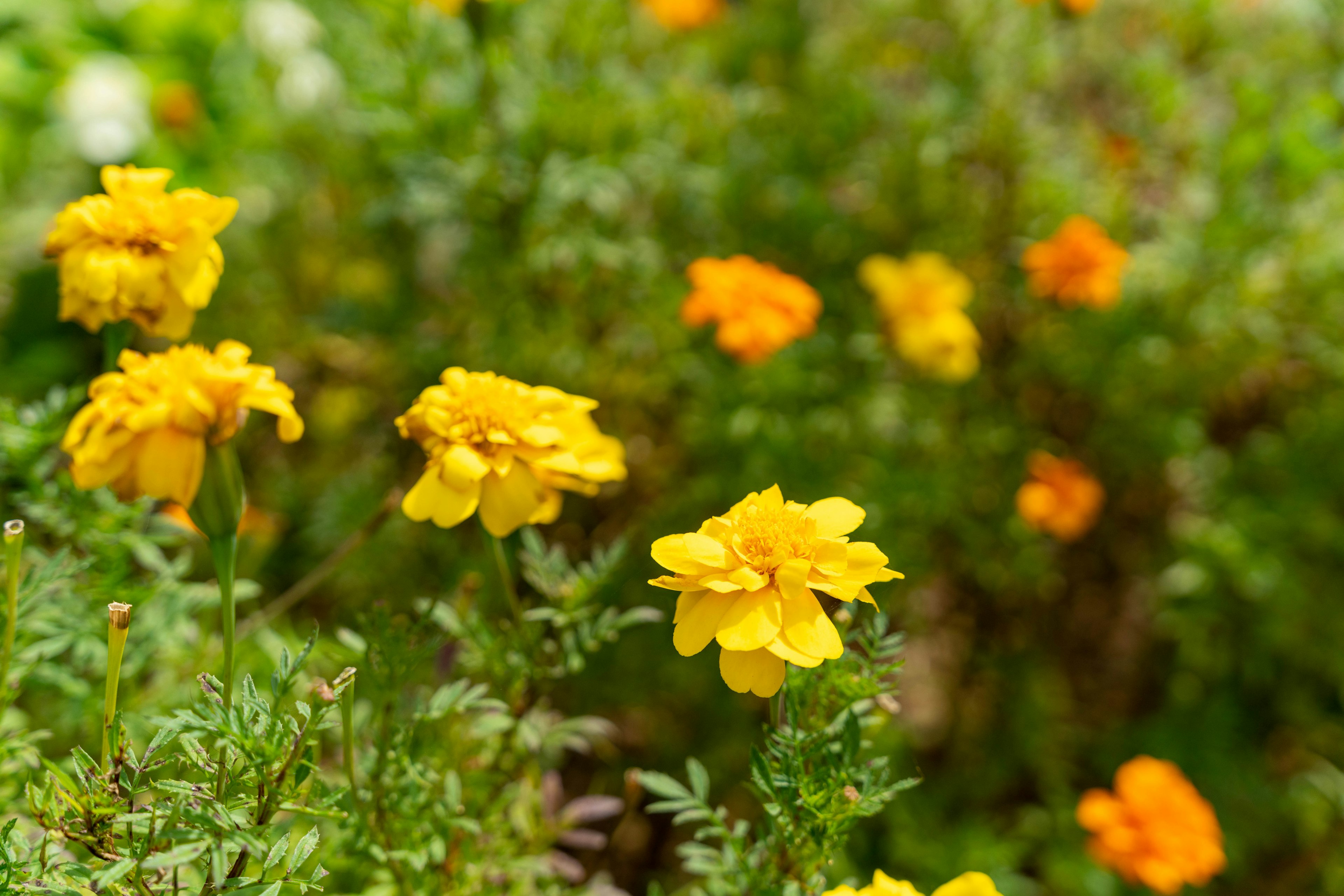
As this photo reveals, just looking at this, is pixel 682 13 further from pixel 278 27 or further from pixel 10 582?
pixel 10 582

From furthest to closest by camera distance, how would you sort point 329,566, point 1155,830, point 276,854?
point 1155,830 < point 329,566 < point 276,854

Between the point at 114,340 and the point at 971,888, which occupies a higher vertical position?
the point at 114,340

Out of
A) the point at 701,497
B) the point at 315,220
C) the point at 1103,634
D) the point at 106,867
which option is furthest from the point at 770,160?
the point at 106,867

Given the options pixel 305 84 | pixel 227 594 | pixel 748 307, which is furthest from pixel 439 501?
pixel 305 84

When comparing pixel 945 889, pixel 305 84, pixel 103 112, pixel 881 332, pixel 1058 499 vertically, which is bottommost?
pixel 1058 499

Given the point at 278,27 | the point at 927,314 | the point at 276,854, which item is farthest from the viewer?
the point at 278,27

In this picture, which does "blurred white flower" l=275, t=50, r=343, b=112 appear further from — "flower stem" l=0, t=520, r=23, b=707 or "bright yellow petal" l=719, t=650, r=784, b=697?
"bright yellow petal" l=719, t=650, r=784, b=697

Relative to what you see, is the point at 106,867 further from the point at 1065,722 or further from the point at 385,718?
the point at 1065,722

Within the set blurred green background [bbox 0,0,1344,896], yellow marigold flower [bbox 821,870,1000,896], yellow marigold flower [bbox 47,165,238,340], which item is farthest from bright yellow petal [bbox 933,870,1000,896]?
blurred green background [bbox 0,0,1344,896]

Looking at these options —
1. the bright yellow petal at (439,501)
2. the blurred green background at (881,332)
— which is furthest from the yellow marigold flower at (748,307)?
the bright yellow petal at (439,501)
